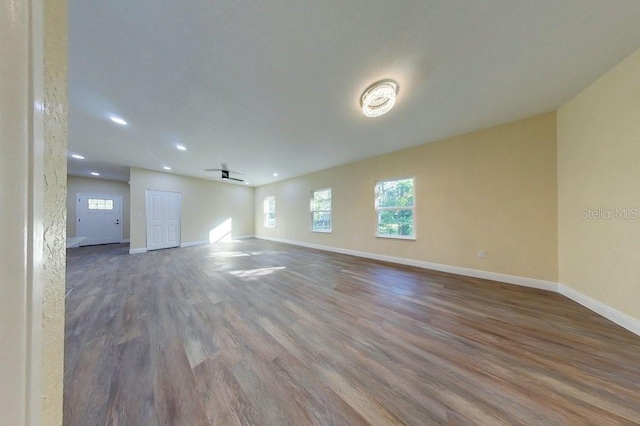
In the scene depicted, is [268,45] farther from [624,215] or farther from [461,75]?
[624,215]

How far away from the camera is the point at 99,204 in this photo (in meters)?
7.03

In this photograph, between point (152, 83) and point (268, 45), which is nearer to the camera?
point (268, 45)

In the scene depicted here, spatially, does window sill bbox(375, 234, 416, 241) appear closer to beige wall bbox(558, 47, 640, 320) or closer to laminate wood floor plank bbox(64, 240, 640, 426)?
laminate wood floor plank bbox(64, 240, 640, 426)

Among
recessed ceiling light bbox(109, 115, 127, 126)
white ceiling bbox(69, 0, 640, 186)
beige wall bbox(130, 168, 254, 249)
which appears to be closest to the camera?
white ceiling bbox(69, 0, 640, 186)

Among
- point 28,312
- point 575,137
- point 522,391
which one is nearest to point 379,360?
point 522,391

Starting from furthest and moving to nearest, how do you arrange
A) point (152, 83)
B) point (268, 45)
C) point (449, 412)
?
point (152, 83) → point (268, 45) → point (449, 412)

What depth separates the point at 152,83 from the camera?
6.73 ft

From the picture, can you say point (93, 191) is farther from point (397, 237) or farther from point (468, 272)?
point (468, 272)

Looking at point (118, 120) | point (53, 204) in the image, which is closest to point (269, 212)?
point (118, 120)

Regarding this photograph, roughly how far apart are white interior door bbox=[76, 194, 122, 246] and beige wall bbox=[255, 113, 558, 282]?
8.83 m

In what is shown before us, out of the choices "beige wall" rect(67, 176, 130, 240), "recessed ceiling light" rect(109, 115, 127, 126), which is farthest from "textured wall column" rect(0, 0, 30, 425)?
"beige wall" rect(67, 176, 130, 240)

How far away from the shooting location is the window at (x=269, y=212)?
754 centimetres

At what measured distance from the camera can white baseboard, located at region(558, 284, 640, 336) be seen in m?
1.81

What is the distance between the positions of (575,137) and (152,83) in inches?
191
